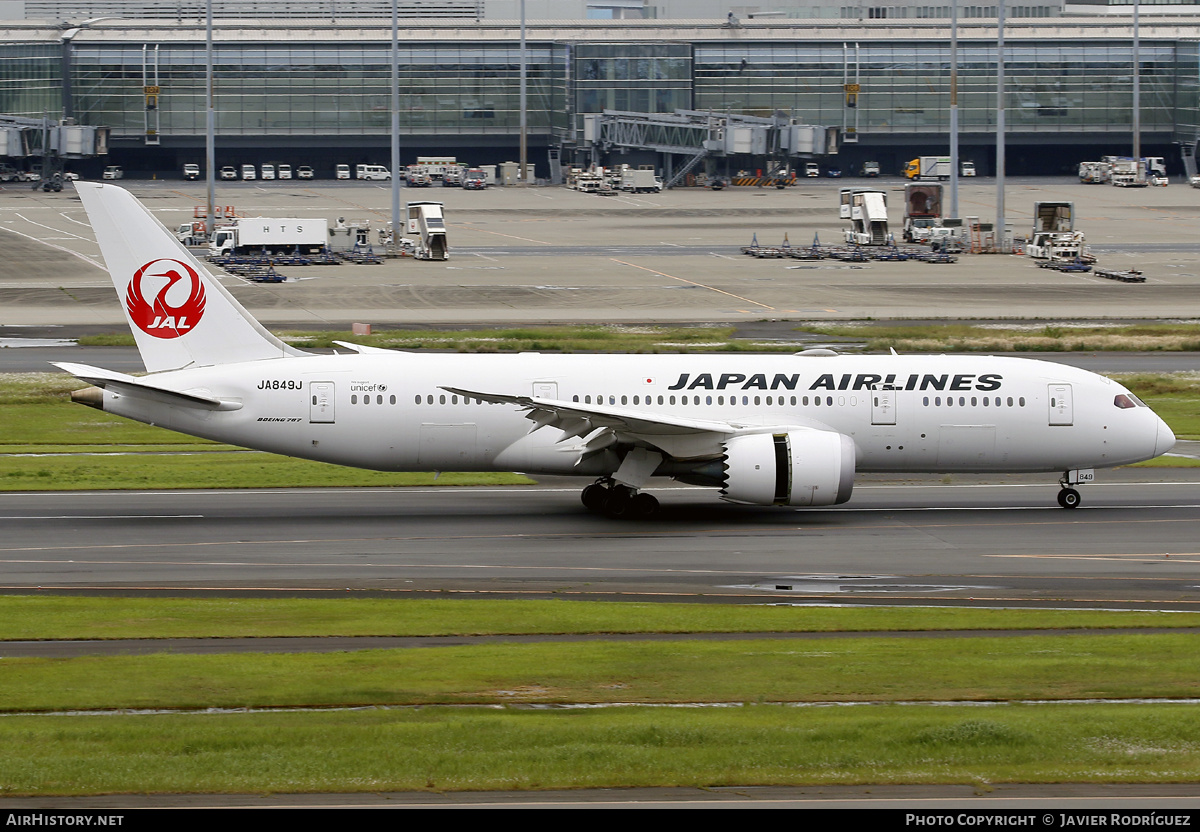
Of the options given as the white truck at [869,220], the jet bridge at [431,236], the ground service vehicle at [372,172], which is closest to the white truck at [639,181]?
the ground service vehicle at [372,172]

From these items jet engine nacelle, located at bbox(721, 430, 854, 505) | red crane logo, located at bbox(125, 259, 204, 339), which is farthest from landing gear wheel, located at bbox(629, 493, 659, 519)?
red crane logo, located at bbox(125, 259, 204, 339)

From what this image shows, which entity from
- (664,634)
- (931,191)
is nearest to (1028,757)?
(664,634)

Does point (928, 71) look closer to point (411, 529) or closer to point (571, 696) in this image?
point (411, 529)

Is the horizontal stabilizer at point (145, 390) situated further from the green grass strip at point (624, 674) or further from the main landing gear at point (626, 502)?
the green grass strip at point (624, 674)

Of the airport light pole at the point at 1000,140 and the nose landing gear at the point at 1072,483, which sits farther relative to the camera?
the airport light pole at the point at 1000,140

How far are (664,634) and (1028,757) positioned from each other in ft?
28.4

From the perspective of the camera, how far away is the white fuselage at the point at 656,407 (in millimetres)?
37375

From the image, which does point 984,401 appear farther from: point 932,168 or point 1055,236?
point 932,168

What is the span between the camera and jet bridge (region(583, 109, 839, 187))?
576ft

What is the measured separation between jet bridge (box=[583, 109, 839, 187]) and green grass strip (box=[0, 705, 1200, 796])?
15991 cm

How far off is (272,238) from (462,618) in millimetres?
90696

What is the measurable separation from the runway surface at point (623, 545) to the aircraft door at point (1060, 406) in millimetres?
2465

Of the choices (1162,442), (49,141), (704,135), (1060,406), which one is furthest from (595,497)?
(49,141)

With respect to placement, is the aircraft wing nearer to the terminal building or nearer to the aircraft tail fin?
the aircraft tail fin
